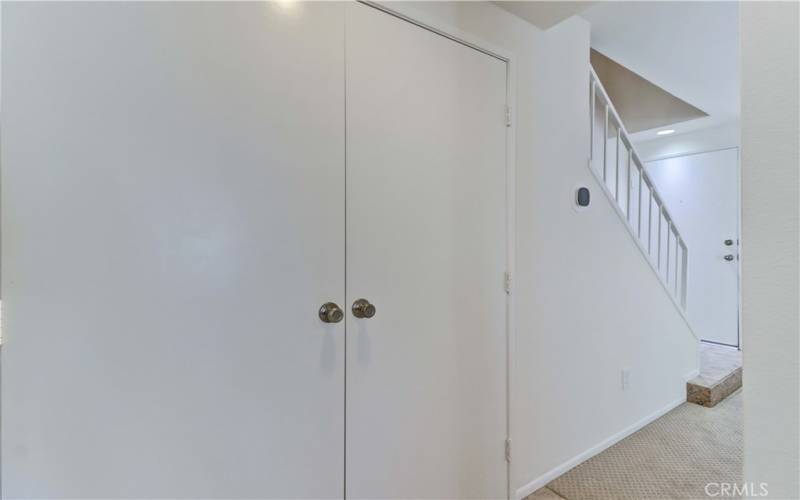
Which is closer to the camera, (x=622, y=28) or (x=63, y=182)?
(x=63, y=182)

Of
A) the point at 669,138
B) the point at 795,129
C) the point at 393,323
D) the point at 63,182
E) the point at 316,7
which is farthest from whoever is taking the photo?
the point at 669,138

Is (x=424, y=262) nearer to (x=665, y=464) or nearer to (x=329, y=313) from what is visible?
(x=329, y=313)

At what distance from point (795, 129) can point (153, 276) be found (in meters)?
1.23

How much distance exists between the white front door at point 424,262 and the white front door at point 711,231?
3621 millimetres

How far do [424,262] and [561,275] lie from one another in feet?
2.95

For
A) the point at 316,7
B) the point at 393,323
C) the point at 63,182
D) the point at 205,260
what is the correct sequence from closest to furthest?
1. the point at 63,182
2. the point at 205,260
3. the point at 316,7
4. the point at 393,323

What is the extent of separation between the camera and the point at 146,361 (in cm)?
89

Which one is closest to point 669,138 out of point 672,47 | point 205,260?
point 672,47

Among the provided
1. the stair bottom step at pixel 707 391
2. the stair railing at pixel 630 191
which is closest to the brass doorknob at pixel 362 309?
the stair railing at pixel 630 191

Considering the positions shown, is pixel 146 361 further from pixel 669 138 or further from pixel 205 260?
pixel 669 138

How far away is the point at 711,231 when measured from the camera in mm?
3938

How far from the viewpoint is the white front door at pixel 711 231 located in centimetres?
379

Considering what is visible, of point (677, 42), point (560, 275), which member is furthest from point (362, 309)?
point (677, 42)

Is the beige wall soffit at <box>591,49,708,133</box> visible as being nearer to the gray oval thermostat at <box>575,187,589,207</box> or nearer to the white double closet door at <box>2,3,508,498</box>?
the gray oval thermostat at <box>575,187,589,207</box>
